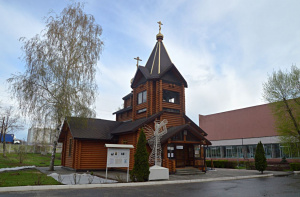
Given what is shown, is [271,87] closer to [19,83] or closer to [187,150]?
[187,150]

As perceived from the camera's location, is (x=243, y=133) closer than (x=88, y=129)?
No

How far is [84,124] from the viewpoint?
20.5 meters

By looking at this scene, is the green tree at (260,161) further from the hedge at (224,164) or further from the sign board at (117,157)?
the sign board at (117,157)

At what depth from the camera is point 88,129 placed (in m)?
21.2

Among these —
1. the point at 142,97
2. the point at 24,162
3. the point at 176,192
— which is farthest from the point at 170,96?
the point at 24,162

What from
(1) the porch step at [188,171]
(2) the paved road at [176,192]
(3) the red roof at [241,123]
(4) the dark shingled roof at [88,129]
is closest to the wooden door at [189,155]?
(1) the porch step at [188,171]

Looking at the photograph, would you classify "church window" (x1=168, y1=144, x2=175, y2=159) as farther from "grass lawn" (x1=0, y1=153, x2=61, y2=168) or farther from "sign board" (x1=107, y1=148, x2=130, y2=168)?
"grass lawn" (x1=0, y1=153, x2=61, y2=168)

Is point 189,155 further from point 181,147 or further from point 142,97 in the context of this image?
point 142,97

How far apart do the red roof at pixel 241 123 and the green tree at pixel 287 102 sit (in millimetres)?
8862

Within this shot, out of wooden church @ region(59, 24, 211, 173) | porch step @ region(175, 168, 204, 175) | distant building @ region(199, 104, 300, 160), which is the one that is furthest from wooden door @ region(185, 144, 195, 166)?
distant building @ region(199, 104, 300, 160)

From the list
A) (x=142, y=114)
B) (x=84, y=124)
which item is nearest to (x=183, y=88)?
(x=142, y=114)

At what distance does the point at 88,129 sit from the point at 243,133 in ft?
94.7

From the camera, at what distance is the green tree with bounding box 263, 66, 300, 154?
25078 mm

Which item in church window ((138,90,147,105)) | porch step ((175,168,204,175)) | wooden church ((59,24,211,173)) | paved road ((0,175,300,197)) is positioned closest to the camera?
paved road ((0,175,300,197))
